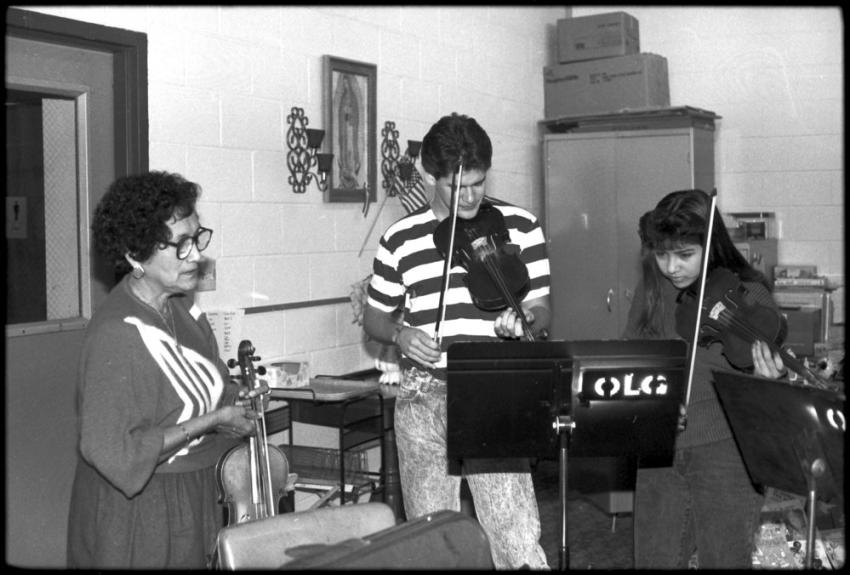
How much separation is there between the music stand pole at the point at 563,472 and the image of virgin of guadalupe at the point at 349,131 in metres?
2.29

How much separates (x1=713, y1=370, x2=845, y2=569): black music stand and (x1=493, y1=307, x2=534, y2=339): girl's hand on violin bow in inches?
19.9

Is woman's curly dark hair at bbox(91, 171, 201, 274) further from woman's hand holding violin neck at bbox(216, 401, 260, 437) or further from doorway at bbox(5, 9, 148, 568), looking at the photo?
doorway at bbox(5, 9, 148, 568)

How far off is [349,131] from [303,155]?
0.93ft

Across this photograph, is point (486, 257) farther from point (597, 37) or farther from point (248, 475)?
point (597, 37)

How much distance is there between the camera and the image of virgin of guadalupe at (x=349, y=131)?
4.36 metres

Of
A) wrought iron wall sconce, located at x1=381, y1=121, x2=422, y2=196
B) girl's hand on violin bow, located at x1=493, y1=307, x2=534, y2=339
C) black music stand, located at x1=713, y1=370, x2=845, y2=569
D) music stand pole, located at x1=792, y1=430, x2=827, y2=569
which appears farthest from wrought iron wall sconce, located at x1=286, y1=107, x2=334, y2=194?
music stand pole, located at x1=792, y1=430, x2=827, y2=569

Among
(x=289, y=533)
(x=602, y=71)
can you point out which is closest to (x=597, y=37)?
(x=602, y=71)

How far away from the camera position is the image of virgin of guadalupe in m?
4.36

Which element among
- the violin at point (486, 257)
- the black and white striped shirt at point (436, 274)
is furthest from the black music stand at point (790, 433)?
the black and white striped shirt at point (436, 274)

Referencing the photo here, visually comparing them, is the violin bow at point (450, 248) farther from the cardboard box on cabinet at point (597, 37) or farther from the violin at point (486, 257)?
the cardboard box on cabinet at point (597, 37)

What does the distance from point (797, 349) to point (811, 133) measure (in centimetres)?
133

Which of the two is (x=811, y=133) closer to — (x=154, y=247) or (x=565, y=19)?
(x=565, y=19)

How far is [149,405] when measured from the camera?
7.57 feet

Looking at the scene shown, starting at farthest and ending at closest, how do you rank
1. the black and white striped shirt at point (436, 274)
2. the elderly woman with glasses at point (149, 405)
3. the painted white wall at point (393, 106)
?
1. the painted white wall at point (393, 106)
2. the black and white striped shirt at point (436, 274)
3. the elderly woman with glasses at point (149, 405)
